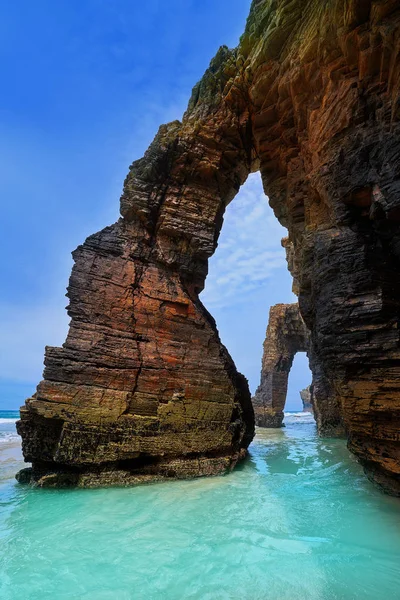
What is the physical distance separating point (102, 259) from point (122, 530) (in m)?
8.12

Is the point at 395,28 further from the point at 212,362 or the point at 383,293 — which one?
the point at 212,362

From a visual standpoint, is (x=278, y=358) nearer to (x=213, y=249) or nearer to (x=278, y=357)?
(x=278, y=357)

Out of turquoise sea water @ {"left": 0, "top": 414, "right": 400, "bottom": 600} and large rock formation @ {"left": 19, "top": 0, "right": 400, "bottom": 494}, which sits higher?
large rock formation @ {"left": 19, "top": 0, "right": 400, "bottom": 494}

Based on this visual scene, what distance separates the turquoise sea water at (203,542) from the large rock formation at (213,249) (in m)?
1.46

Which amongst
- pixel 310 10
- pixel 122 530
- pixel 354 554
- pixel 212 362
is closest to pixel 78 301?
pixel 212 362

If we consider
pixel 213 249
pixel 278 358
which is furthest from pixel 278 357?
pixel 213 249

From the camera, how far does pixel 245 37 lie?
37.7ft

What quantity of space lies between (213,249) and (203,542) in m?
9.72

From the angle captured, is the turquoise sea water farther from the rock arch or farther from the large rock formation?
the rock arch

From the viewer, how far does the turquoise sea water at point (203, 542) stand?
12.1 ft

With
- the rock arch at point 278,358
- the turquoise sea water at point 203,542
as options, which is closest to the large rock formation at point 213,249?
the turquoise sea water at point 203,542

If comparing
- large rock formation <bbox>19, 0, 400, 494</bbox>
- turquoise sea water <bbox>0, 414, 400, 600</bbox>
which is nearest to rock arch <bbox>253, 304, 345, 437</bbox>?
large rock formation <bbox>19, 0, 400, 494</bbox>

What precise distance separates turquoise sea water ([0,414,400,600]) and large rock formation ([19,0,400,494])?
146 centimetres

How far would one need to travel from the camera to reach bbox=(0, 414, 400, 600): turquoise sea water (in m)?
3.69
